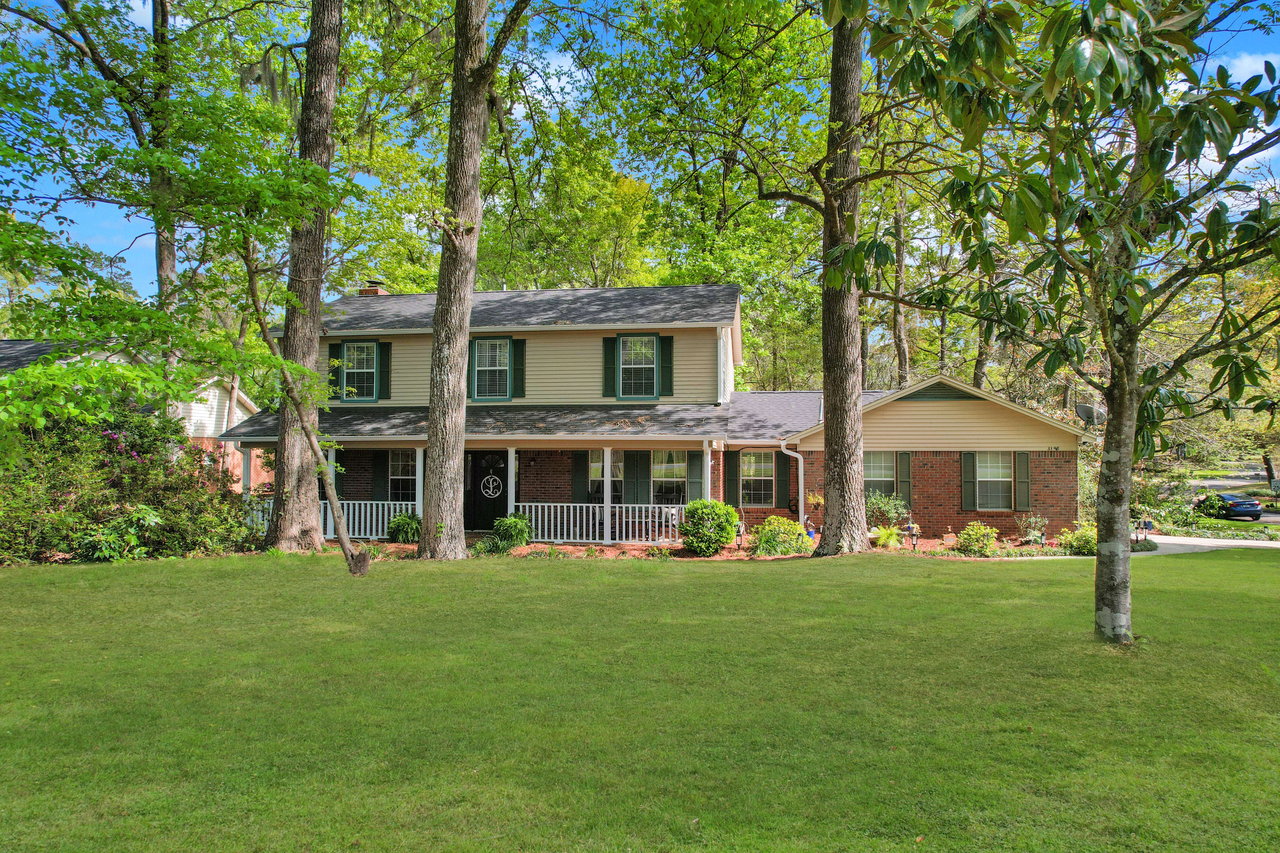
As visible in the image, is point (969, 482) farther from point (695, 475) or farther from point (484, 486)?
point (484, 486)

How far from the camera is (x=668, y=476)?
699 inches

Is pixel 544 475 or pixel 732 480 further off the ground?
pixel 544 475

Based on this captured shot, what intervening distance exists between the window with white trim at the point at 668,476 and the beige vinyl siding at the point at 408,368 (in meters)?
5.88

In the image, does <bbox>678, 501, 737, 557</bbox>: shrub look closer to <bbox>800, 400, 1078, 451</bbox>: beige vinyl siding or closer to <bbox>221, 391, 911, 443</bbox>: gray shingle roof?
<bbox>221, 391, 911, 443</bbox>: gray shingle roof

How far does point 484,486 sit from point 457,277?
640 centimetres

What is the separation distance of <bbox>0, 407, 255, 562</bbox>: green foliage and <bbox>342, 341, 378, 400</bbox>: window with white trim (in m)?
4.59

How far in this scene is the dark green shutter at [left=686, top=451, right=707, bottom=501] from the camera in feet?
57.0

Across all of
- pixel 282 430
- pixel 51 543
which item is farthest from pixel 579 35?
pixel 51 543

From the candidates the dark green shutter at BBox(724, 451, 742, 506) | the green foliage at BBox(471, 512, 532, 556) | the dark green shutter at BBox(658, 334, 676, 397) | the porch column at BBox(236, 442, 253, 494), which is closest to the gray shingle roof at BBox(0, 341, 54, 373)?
the porch column at BBox(236, 442, 253, 494)

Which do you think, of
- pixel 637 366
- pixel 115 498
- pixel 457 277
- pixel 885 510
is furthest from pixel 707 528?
pixel 115 498

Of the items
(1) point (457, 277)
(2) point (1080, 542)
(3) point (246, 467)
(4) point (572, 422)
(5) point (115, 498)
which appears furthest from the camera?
(3) point (246, 467)

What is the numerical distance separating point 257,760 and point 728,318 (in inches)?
551

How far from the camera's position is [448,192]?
44.1 feet

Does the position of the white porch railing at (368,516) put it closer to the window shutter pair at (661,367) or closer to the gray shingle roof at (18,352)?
the window shutter pair at (661,367)
